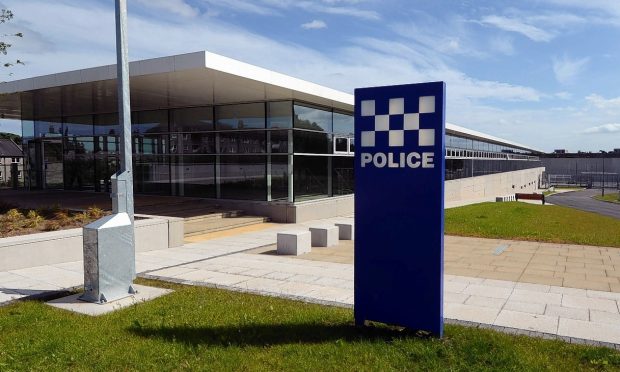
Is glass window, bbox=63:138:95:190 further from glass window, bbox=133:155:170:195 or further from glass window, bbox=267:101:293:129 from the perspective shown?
glass window, bbox=267:101:293:129

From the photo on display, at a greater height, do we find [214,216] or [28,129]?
[28,129]

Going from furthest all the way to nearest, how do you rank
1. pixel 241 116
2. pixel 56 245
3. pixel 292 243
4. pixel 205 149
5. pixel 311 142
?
pixel 205 149 → pixel 311 142 → pixel 241 116 → pixel 292 243 → pixel 56 245

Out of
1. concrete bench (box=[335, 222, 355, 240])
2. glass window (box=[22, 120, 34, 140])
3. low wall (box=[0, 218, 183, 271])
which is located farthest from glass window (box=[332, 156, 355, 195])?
glass window (box=[22, 120, 34, 140])

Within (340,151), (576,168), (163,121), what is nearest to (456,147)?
(340,151)

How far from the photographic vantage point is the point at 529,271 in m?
9.16

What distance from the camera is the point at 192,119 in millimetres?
19562

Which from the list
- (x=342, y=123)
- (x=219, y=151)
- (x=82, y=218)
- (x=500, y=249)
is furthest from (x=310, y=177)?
(x=82, y=218)

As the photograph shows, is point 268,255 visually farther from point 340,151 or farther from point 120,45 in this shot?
point 340,151

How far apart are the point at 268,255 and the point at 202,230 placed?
4.38 m

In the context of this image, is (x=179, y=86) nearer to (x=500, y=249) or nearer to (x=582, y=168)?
(x=500, y=249)

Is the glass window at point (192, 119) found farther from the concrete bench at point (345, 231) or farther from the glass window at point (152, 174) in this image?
the concrete bench at point (345, 231)

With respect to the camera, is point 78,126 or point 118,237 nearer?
point 118,237

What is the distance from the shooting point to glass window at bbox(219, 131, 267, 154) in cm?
1762

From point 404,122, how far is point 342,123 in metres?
15.8
